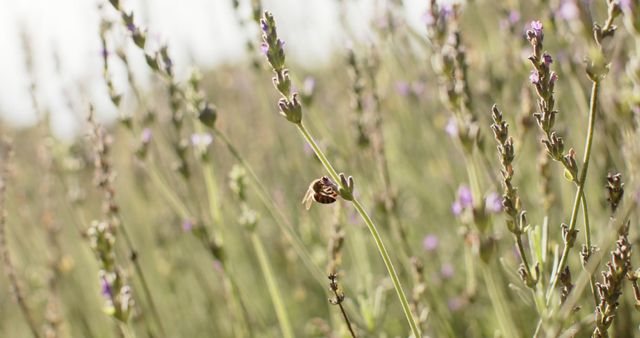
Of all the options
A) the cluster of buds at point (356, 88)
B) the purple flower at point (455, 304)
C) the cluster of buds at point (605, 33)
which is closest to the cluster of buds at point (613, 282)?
the cluster of buds at point (605, 33)

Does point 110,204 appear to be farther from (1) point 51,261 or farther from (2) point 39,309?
(2) point 39,309

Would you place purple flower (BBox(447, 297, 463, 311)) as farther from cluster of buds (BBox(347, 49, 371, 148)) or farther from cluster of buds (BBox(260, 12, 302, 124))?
cluster of buds (BBox(260, 12, 302, 124))

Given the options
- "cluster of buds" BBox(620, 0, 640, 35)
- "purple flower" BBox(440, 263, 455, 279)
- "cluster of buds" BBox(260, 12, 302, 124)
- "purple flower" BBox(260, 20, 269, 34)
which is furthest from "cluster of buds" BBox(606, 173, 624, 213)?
"purple flower" BBox(440, 263, 455, 279)

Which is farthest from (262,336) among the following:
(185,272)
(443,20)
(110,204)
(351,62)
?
(185,272)

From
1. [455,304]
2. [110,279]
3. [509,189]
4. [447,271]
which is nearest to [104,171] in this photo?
[110,279]

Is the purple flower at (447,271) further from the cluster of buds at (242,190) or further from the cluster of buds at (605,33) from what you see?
the cluster of buds at (605,33)

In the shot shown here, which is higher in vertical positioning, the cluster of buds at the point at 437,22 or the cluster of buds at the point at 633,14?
the cluster of buds at the point at 437,22
